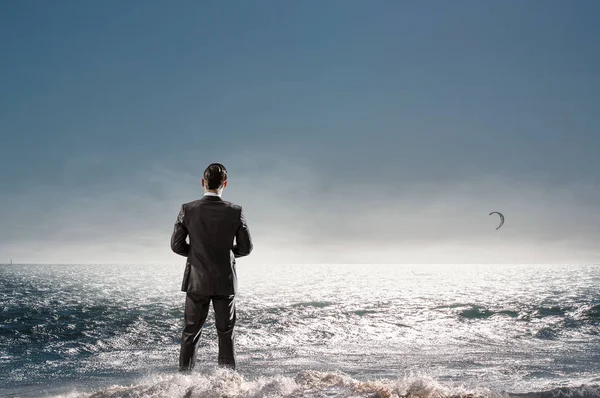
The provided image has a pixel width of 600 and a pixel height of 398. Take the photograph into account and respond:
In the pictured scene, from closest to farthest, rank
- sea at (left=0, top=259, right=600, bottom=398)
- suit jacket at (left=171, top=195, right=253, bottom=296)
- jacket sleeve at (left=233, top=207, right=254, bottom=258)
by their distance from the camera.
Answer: sea at (left=0, top=259, right=600, bottom=398)
suit jacket at (left=171, top=195, right=253, bottom=296)
jacket sleeve at (left=233, top=207, right=254, bottom=258)

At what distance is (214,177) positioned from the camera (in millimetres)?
5973

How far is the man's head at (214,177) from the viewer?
234 inches

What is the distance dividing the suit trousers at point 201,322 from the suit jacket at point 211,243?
0.15 meters

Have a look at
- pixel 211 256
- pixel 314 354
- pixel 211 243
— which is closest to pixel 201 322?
pixel 211 256

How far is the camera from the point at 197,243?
580 centimetres

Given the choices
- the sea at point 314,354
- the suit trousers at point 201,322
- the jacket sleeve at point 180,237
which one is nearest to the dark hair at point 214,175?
the jacket sleeve at point 180,237

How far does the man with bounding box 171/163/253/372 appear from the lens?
5.72 metres

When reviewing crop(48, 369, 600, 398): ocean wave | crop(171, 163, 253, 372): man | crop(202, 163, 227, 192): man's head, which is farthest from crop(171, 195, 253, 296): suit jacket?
crop(48, 369, 600, 398): ocean wave

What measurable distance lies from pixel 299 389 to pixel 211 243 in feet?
6.40

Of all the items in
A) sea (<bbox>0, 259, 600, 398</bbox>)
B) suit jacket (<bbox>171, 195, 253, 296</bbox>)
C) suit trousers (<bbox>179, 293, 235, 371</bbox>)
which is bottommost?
sea (<bbox>0, 259, 600, 398</bbox>)

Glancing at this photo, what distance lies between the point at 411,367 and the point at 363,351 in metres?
2.50

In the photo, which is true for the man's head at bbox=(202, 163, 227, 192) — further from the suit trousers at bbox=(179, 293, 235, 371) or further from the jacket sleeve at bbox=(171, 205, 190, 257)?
the suit trousers at bbox=(179, 293, 235, 371)

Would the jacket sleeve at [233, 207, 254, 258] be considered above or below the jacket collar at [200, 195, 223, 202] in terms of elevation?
below

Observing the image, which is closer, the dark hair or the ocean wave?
the ocean wave
